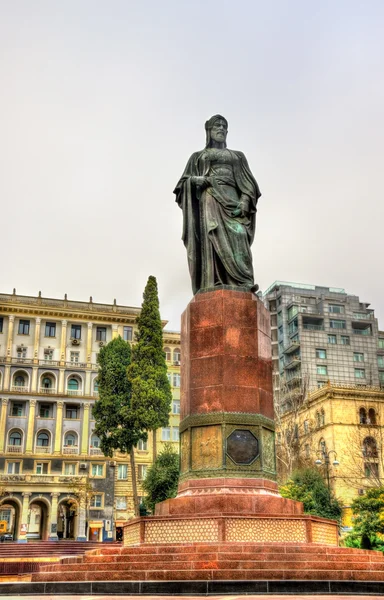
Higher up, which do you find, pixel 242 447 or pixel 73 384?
pixel 73 384

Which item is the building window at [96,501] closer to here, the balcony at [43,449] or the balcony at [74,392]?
the balcony at [43,449]

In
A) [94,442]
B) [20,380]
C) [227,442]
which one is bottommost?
[227,442]

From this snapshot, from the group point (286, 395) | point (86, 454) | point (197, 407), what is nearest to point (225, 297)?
point (197, 407)

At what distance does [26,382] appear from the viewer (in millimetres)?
63750

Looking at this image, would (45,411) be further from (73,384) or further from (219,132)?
(219,132)

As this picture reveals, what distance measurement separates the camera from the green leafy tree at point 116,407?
46.7m

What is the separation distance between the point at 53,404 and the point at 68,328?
7.96 metres

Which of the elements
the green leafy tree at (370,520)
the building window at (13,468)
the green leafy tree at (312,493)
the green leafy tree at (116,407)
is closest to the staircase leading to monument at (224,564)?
the green leafy tree at (370,520)

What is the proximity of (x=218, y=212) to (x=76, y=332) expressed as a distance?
53.9 meters

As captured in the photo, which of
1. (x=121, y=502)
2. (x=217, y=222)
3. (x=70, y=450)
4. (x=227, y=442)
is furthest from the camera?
(x=70, y=450)

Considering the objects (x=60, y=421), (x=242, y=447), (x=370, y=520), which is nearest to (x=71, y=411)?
(x=60, y=421)

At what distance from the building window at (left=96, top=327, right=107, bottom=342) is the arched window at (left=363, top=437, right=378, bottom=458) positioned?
92.7 ft

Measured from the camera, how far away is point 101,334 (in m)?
67.5

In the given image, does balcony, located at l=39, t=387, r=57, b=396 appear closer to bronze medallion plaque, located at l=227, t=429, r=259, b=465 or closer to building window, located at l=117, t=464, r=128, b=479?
building window, located at l=117, t=464, r=128, b=479
